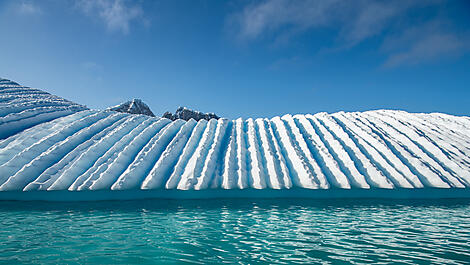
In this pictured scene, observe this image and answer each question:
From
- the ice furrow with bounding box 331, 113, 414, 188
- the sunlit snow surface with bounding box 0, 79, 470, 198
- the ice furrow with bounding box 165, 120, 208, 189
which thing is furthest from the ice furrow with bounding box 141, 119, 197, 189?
the ice furrow with bounding box 331, 113, 414, 188

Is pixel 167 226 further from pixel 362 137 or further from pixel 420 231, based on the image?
pixel 362 137

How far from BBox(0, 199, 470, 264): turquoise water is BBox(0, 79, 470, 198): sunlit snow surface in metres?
0.95

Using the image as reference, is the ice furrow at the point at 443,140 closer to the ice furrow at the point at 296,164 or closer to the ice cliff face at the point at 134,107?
the ice furrow at the point at 296,164

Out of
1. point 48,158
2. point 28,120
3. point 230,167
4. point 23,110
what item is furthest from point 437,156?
point 23,110

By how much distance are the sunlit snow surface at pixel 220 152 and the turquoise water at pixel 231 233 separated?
3.13 feet

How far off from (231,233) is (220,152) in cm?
532

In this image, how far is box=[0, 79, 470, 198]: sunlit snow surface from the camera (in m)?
7.12

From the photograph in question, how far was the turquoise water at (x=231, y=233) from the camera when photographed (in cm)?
306

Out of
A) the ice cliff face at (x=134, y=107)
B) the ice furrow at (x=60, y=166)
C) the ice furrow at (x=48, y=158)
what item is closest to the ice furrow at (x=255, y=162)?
the ice furrow at (x=60, y=166)

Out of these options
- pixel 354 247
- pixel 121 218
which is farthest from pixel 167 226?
pixel 354 247

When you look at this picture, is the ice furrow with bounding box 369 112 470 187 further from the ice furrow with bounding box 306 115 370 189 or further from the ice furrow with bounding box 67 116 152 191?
the ice furrow with bounding box 67 116 152 191

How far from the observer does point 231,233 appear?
3994 mm

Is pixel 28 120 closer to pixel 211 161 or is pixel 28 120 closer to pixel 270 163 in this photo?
pixel 211 161

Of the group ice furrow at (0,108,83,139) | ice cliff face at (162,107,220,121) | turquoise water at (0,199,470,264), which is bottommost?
turquoise water at (0,199,470,264)
